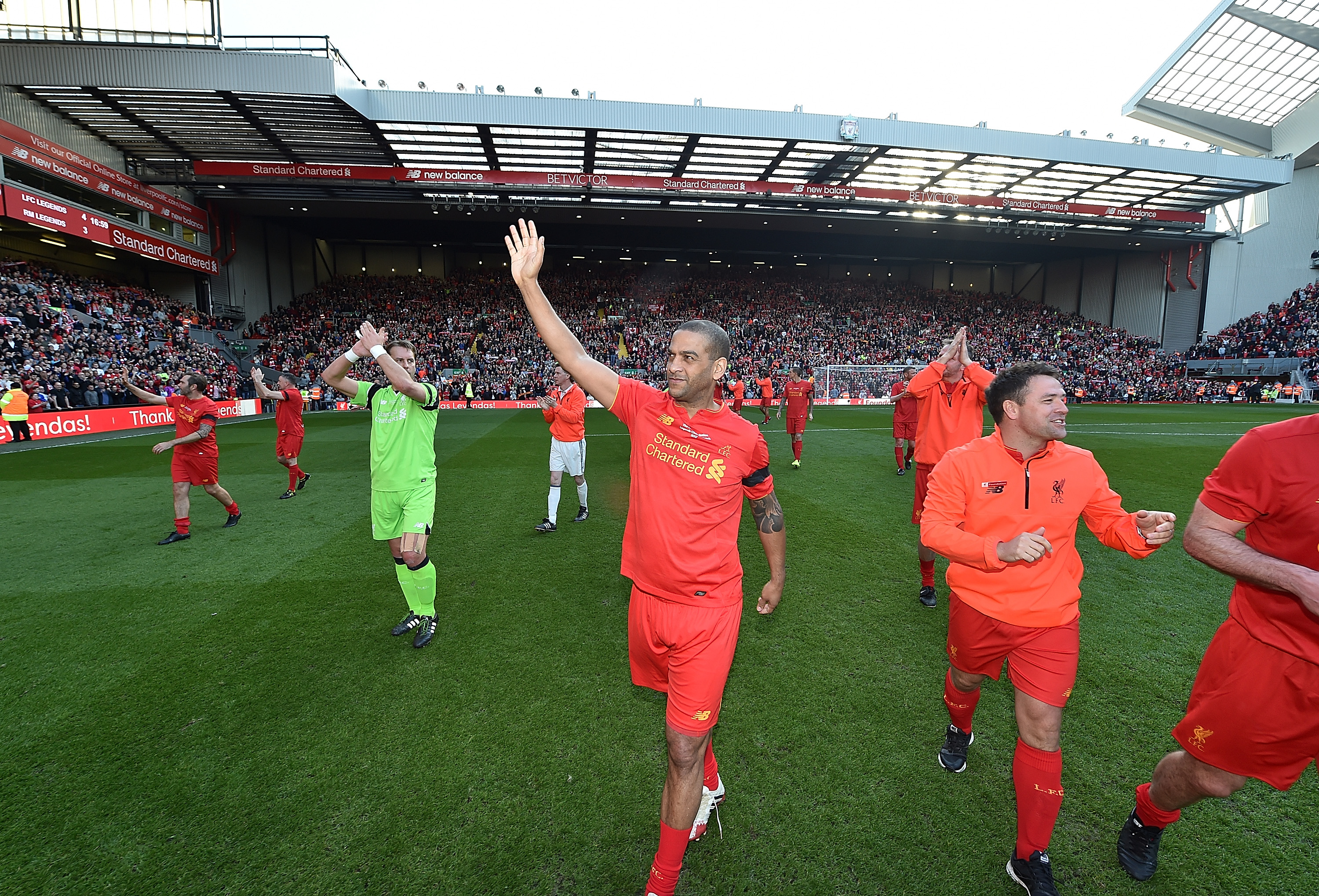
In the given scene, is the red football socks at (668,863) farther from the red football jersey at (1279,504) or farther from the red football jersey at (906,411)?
the red football jersey at (906,411)

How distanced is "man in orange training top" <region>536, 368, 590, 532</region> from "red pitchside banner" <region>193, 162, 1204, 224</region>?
25175 mm

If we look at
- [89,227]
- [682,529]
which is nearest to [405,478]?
[682,529]

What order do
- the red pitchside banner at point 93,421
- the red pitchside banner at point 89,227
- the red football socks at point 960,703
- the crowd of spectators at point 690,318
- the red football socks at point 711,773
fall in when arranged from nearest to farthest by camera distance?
the red football socks at point 711,773 → the red football socks at point 960,703 → the red pitchside banner at point 93,421 → the red pitchside banner at point 89,227 → the crowd of spectators at point 690,318

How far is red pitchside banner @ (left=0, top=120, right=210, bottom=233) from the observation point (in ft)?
69.3

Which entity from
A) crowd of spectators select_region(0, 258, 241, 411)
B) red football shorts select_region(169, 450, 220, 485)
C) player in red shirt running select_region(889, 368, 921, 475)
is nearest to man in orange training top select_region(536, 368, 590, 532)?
red football shorts select_region(169, 450, 220, 485)

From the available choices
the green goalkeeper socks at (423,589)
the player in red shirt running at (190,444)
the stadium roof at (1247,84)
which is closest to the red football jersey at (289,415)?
the player in red shirt running at (190,444)

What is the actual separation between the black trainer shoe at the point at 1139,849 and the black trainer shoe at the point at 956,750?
727 millimetres

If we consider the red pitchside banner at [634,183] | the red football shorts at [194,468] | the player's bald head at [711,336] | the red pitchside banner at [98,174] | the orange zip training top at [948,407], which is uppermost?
the red pitchside banner at [634,183]

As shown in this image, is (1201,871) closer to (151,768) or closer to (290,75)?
(151,768)

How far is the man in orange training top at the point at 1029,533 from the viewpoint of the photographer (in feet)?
8.20

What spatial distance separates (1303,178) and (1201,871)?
55.1 m

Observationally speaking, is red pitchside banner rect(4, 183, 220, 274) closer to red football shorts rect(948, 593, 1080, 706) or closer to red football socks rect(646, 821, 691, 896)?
red football socks rect(646, 821, 691, 896)

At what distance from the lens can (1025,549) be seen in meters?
2.22

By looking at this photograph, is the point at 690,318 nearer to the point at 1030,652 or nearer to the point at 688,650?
the point at 1030,652
